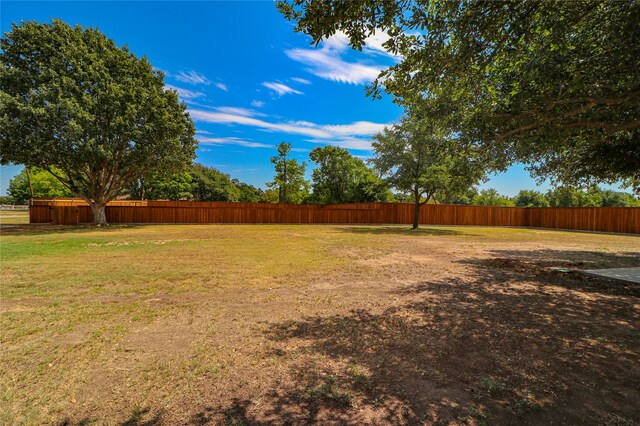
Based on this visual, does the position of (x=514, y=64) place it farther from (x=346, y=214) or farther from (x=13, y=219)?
(x=13, y=219)

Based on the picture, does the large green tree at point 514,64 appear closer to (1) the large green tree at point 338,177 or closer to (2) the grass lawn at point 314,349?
(2) the grass lawn at point 314,349

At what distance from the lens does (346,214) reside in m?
28.1

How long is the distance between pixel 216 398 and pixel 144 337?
5.06ft

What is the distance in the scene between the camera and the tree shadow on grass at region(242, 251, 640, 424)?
202 cm

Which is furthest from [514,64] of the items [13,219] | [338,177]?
[13,219]

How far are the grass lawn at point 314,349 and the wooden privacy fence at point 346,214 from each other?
19.9 m

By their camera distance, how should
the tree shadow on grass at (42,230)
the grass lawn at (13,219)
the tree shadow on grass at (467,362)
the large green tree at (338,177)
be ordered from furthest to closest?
the large green tree at (338,177) < the grass lawn at (13,219) < the tree shadow on grass at (42,230) < the tree shadow on grass at (467,362)

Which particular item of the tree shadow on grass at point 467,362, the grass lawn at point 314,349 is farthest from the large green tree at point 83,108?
the tree shadow on grass at point 467,362

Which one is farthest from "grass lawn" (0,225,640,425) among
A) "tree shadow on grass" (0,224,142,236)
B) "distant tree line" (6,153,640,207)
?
"distant tree line" (6,153,640,207)

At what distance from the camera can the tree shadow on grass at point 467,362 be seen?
6.63ft

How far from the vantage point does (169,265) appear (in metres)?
6.91

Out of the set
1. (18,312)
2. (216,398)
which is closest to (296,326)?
(216,398)

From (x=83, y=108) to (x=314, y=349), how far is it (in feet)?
64.9

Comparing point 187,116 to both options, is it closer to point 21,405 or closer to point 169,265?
point 169,265
